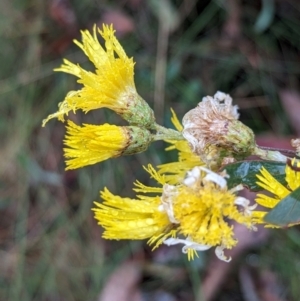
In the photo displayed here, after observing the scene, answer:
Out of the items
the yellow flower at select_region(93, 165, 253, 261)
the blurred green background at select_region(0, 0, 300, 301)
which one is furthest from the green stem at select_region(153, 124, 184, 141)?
the blurred green background at select_region(0, 0, 300, 301)

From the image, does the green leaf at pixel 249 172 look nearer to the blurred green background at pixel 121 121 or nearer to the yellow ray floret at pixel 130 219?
the yellow ray floret at pixel 130 219

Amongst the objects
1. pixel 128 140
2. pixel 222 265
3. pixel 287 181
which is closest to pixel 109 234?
pixel 128 140

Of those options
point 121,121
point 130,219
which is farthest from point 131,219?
point 121,121

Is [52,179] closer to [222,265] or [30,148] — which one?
[30,148]

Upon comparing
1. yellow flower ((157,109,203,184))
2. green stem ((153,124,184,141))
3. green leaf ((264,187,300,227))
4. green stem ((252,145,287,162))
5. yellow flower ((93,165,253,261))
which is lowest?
green leaf ((264,187,300,227))

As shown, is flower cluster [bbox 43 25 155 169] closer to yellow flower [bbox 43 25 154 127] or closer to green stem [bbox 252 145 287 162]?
yellow flower [bbox 43 25 154 127]
